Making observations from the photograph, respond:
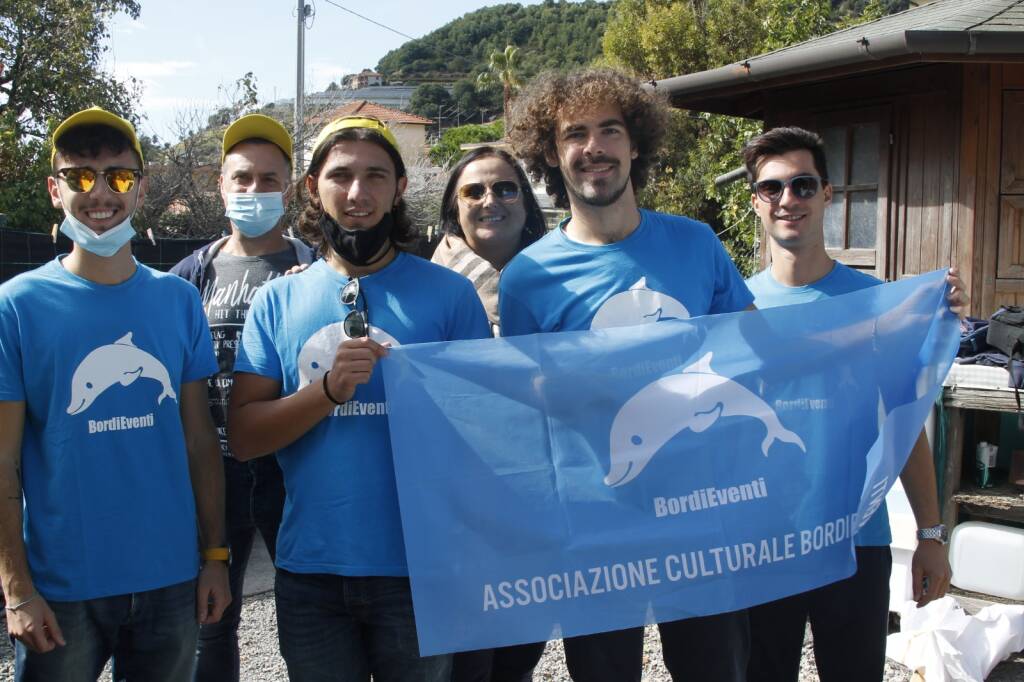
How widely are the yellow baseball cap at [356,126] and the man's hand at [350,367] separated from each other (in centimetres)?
65

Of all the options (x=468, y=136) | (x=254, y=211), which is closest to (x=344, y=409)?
(x=254, y=211)

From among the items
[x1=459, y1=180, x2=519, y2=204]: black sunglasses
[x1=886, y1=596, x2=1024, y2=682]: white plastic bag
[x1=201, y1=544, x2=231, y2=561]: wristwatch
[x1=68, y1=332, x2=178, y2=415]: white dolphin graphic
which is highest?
[x1=459, y1=180, x2=519, y2=204]: black sunglasses

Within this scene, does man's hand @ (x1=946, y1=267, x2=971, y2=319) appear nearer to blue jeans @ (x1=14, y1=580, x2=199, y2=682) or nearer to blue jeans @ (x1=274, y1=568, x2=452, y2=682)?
blue jeans @ (x1=274, y1=568, x2=452, y2=682)

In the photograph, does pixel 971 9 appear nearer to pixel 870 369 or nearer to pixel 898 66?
pixel 898 66

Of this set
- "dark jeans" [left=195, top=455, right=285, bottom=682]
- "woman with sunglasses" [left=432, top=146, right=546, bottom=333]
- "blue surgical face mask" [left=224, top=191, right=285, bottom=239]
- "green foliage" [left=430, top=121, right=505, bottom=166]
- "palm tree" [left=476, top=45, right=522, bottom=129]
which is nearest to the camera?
"dark jeans" [left=195, top=455, right=285, bottom=682]

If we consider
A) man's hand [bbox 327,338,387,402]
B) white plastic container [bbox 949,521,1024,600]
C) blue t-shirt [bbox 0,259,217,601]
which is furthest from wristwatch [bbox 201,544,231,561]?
white plastic container [bbox 949,521,1024,600]

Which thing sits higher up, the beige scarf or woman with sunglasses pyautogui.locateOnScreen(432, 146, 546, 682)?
woman with sunglasses pyautogui.locateOnScreen(432, 146, 546, 682)

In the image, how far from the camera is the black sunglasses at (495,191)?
392cm

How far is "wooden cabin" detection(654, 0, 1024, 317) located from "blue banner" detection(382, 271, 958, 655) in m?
4.32

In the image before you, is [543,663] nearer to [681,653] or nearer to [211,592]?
[681,653]

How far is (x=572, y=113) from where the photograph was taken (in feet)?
9.45

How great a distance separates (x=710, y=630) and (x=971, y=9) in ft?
Answer: 20.0

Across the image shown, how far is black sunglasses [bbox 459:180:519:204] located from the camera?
3.92m

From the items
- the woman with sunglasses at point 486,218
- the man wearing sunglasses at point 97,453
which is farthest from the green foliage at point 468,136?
the man wearing sunglasses at point 97,453
